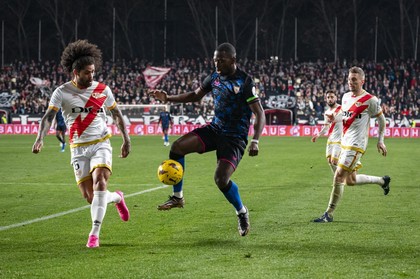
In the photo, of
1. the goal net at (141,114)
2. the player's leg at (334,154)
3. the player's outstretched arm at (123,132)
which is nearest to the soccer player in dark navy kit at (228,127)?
the player's outstretched arm at (123,132)

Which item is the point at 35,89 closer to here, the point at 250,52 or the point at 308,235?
the point at 250,52

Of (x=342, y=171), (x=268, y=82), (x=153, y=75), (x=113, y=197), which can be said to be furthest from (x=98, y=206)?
(x=268, y=82)

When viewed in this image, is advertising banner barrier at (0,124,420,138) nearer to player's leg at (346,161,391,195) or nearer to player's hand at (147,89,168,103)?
player's leg at (346,161,391,195)

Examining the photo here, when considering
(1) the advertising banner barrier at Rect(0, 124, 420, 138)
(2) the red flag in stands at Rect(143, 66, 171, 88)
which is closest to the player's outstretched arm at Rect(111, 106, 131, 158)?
(1) the advertising banner barrier at Rect(0, 124, 420, 138)

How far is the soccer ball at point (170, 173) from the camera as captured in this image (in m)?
10.2

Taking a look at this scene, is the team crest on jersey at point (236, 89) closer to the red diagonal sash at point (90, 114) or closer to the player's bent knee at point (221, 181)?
the player's bent knee at point (221, 181)

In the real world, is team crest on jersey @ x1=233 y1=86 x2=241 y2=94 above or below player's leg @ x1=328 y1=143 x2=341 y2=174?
above

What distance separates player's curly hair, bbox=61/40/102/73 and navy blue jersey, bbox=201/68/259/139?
155 cm

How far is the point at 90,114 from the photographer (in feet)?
32.5

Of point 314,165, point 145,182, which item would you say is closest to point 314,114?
point 314,165

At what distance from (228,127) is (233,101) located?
0.36m

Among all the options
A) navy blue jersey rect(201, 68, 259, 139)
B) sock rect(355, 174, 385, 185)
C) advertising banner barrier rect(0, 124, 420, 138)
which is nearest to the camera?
navy blue jersey rect(201, 68, 259, 139)

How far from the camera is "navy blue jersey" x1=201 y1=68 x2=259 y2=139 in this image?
10086 millimetres

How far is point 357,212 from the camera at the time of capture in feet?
42.8
